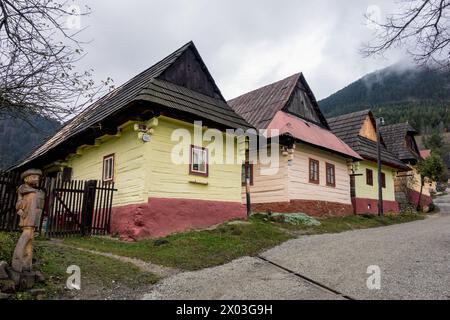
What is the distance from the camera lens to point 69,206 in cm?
1108

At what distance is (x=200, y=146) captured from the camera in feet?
39.7

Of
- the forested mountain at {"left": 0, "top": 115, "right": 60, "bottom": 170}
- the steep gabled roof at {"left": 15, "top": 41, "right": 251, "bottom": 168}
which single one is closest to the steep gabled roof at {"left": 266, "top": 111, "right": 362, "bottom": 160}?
the steep gabled roof at {"left": 15, "top": 41, "right": 251, "bottom": 168}

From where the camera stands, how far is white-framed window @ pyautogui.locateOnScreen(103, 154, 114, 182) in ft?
40.1

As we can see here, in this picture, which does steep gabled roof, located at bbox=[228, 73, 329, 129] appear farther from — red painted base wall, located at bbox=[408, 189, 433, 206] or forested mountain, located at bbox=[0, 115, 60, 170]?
red painted base wall, located at bbox=[408, 189, 433, 206]

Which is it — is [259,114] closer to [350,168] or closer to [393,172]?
[350,168]

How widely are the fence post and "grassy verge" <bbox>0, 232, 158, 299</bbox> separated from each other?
11.2 feet

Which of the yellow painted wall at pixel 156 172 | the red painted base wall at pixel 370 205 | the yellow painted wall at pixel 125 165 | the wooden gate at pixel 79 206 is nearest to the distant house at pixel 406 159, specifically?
the red painted base wall at pixel 370 205

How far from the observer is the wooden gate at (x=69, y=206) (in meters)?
9.88

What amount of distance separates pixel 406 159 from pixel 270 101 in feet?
50.8

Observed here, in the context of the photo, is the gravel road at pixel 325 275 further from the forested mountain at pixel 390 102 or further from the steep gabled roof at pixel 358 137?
the forested mountain at pixel 390 102

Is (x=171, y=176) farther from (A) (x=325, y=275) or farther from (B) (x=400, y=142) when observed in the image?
(B) (x=400, y=142)

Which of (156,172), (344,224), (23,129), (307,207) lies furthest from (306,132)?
(23,129)

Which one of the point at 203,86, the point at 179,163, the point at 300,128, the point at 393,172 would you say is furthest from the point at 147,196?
the point at 393,172

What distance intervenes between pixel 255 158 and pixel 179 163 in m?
6.77
